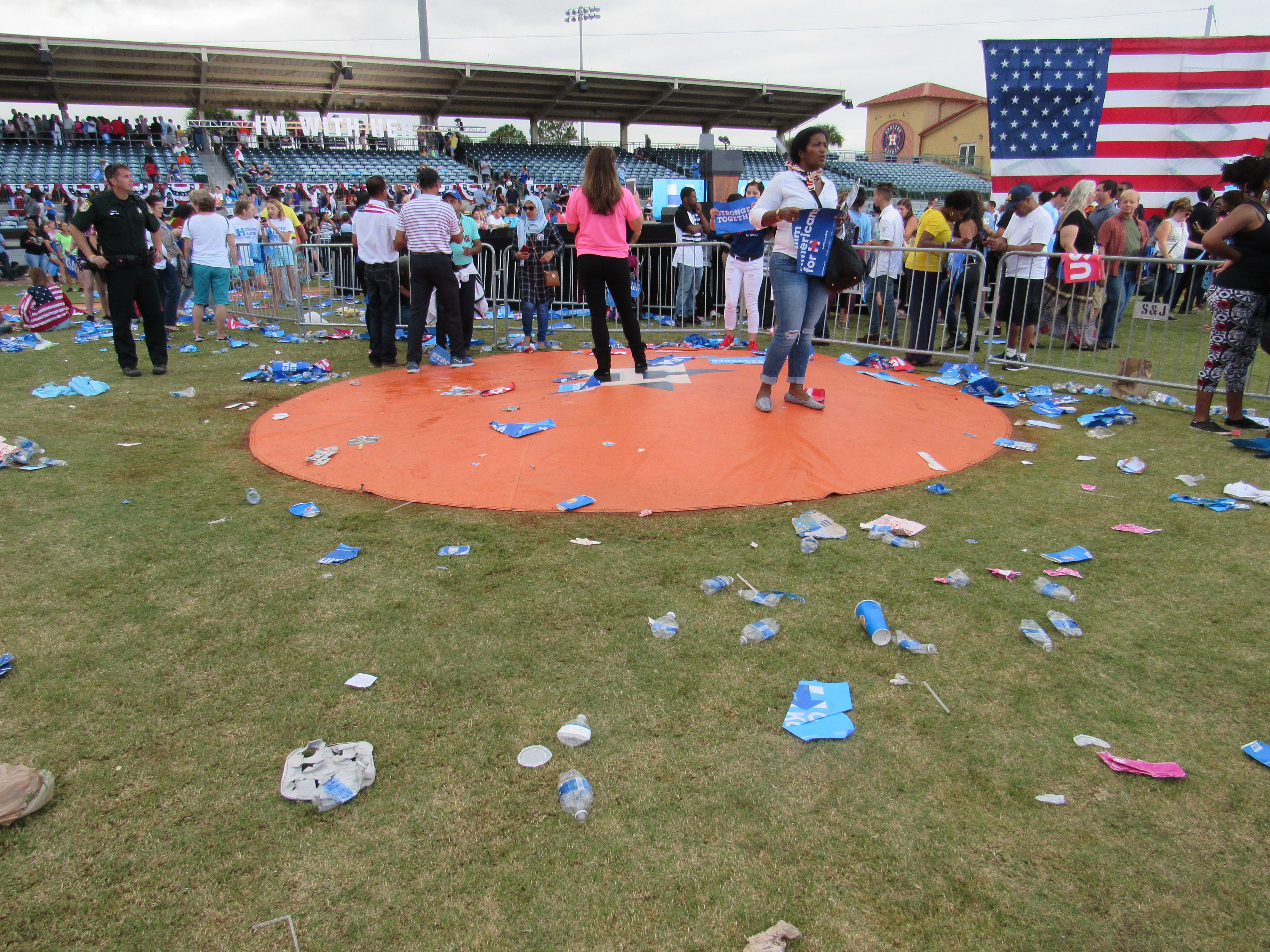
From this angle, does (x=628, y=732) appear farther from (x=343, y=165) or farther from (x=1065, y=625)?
(x=343, y=165)

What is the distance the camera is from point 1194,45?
12.6 metres

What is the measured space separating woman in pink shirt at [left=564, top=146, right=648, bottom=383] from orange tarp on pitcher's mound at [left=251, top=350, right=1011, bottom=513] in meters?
0.46

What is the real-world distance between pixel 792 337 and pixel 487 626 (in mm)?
3584

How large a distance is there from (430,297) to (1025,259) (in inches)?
254

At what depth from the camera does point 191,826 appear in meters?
2.04

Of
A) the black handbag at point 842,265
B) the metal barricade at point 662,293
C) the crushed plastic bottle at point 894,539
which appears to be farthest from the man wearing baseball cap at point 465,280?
the crushed plastic bottle at point 894,539

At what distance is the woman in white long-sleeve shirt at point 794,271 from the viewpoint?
521 cm

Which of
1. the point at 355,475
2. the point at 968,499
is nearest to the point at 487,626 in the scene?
the point at 355,475

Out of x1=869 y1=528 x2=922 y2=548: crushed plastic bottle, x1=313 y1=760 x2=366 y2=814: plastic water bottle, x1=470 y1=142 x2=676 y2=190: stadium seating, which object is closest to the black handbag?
x1=869 y1=528 x2=922 y2=548: crushed plastic bottle

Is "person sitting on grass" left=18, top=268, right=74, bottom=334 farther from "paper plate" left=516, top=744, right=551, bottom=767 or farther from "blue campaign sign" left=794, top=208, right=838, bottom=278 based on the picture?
"paper plate" left=516, top=744, right=551, bottom=767

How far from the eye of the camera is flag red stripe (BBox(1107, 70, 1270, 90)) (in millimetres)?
12602

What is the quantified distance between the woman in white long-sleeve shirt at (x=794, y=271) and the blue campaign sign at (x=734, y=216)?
3446 mm

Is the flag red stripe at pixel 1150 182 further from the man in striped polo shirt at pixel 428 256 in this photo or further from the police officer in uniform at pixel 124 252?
the police officer in uniform at pixel 124 252

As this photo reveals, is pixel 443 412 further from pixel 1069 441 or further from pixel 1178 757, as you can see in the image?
pixel 1178 757
